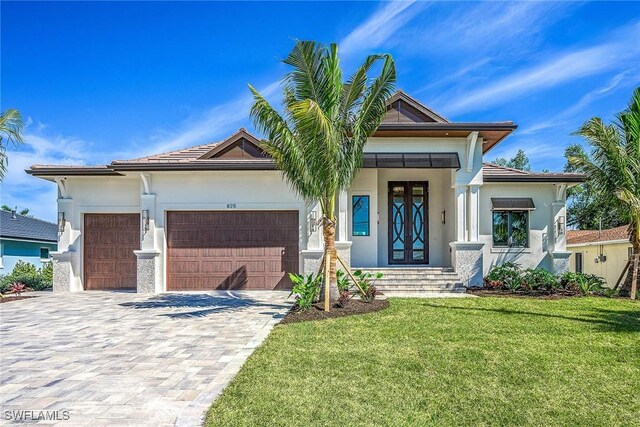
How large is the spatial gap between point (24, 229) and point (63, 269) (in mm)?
11571

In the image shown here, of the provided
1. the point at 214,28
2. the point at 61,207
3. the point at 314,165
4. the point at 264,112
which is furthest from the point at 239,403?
the point at 61,207

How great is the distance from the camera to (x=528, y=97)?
18984 millimetres

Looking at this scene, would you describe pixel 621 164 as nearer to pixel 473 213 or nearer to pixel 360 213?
pixel 473 213

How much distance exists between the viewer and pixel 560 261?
12.9m

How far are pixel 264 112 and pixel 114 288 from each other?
8.62 meters

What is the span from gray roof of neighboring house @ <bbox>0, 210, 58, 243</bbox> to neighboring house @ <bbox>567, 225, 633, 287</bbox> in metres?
26.3

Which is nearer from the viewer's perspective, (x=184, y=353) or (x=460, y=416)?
(x=460, y=416)

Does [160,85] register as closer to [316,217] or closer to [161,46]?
[161,46]

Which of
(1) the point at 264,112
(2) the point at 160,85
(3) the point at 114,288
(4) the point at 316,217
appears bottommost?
(3) the point at 114,288

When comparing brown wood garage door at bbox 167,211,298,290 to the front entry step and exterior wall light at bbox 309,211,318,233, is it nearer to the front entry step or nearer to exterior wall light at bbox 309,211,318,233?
exterior wall light at bbox 309,211,318,233

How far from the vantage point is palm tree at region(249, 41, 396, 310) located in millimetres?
7762

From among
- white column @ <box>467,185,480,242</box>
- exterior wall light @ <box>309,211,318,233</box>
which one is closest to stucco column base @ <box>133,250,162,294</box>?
exterior wall light @ <box>309,211,318,233</box>

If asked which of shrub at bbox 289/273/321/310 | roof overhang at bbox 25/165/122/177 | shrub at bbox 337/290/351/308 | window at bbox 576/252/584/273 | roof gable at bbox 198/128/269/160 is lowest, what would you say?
window at bbox 576/252/584/273

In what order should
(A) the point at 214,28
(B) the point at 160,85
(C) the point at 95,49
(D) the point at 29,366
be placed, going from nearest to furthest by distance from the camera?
(D) the point at 29,366 → (A) the point at 214,28 → (C) the point at 95,49 → (B) the point at 160,85
